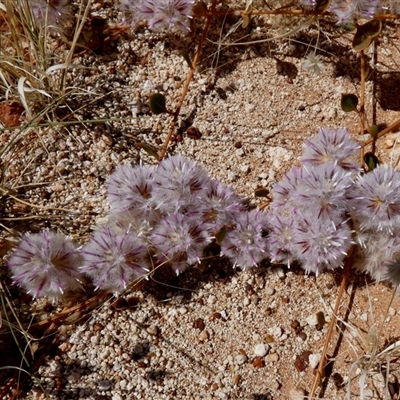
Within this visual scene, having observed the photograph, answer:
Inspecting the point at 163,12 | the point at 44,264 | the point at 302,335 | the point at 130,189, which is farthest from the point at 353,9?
the point at 44,264

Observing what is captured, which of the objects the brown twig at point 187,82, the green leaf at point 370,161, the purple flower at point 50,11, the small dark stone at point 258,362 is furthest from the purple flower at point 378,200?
the purple flower at point 50,11

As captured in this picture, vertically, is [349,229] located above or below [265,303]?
above

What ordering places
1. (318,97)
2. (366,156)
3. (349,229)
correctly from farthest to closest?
1. (318,97)
2. (366,156)
3. (349,229)

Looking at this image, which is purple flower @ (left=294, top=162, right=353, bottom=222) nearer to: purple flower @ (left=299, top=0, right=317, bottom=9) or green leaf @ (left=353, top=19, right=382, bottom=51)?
green leaf @ (left=353, top=19, right=382, bottom=51)

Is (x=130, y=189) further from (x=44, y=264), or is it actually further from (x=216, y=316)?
(x=216, y=316)

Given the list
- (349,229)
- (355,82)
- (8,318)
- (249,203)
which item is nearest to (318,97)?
(355,82)

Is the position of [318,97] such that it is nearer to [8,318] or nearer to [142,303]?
[142,303]

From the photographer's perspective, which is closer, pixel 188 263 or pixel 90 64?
pixel 188 263
